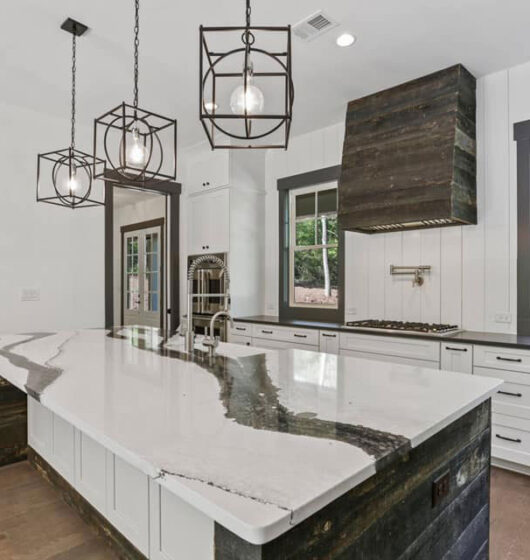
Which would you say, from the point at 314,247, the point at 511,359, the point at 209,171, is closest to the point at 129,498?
the point at 511,359

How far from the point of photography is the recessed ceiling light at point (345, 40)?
2758 millimetres

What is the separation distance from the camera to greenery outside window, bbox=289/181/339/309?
455 centimetres

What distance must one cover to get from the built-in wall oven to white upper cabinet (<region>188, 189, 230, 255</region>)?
14 cm

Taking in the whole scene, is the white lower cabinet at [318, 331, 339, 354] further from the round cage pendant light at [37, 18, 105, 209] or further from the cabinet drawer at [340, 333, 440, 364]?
the round cage pendant light at [37, 18, 105, 209]

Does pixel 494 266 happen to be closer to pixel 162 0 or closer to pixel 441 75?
pixel 441 75

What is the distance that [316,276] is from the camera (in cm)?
470

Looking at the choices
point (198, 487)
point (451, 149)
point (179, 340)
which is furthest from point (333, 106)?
point (198, 487)

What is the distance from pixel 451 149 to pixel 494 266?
1005 mm

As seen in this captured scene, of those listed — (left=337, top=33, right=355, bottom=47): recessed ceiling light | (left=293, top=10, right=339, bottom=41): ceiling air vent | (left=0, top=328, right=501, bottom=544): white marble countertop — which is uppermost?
(left=337, top=33, right=355, bottom=47): recessed ceiling light

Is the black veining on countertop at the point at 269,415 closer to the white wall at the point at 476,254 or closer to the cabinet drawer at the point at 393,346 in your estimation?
the cabinet drawer at the point at 393,346

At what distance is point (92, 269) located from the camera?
175 inches

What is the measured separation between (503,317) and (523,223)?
0.75 metres

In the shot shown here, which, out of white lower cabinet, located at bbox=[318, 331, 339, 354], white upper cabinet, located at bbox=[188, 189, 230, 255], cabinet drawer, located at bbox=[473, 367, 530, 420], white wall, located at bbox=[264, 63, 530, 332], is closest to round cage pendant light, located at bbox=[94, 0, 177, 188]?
white upper cabinet, located at bbox=[188, 189, 230, 255]

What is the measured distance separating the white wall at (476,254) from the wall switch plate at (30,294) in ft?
10.3
